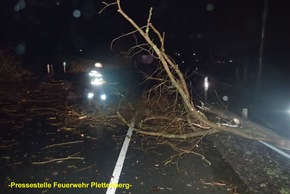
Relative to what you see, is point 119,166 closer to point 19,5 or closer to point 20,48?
point 20,48

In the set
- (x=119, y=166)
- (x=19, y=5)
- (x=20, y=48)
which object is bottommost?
(x=119, y=166)

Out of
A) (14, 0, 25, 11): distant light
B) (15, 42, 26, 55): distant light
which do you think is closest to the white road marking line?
(15, 42, 26, 55): distant light

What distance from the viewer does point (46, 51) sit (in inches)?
1080

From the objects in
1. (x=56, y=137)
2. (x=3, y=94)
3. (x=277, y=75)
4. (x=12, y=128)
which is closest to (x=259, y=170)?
(x=56, y=137)

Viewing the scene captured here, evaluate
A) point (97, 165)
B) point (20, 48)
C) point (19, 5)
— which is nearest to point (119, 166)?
point (97, 165)

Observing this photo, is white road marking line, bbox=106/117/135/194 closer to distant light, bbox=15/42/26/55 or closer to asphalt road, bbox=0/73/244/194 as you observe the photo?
asphalt road, bbox=0/73/244/194

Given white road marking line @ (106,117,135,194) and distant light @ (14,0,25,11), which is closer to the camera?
white road marking line @ (106,117,135,194)

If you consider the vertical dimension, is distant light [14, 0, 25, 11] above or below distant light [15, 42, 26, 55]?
above

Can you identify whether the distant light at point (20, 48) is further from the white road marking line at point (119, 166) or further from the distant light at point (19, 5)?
the white road marking line at point (119, 166)

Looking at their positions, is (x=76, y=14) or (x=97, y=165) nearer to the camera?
(x=97, y=165)

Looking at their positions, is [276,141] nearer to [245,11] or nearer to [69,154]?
[69,154]

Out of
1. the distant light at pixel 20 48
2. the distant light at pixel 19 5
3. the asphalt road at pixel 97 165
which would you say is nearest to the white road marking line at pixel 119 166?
the asphalt road at pixel 97 165

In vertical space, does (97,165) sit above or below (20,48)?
below

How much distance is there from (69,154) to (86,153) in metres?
0.35
